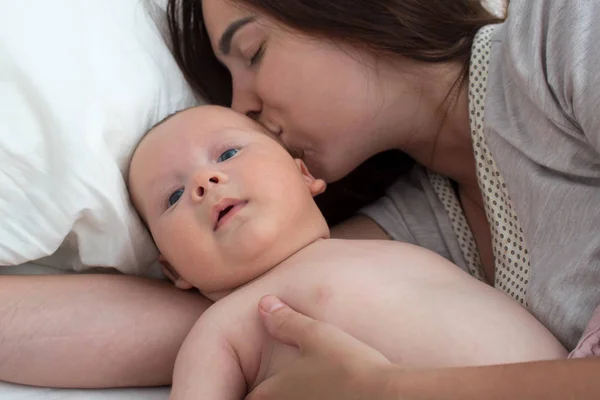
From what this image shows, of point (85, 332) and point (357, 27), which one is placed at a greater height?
point (357, 27)

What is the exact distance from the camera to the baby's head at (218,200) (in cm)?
93

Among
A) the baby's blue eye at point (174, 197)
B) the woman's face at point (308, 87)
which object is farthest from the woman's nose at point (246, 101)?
the baby's blue eye at point (174, 197)

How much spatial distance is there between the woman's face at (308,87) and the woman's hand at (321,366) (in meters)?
0.40

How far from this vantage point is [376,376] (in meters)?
0.72

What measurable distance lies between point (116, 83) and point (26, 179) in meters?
0.21

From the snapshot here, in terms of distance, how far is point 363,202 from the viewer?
1.44 m

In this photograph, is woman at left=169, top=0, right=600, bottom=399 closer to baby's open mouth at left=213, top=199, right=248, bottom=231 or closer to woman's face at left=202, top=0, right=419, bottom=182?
woman's face at left=202, top=0, right=419, bottom=182

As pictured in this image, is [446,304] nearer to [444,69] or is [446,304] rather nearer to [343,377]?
[343,377]

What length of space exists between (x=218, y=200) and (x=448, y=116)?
19.3 inches

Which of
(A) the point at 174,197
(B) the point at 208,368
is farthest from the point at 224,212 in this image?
(B) the point at 208,368

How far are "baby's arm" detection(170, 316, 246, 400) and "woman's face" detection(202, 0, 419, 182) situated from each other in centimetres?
42

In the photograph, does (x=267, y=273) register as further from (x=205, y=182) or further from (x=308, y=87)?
(x=308, y=87)

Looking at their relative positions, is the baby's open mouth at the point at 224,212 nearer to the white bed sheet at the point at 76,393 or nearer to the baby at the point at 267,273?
the baby at the point at 267,273

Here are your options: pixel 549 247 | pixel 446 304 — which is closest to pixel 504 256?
pixel 549 247
